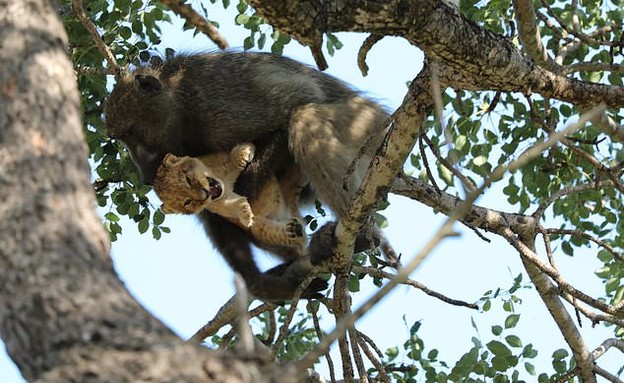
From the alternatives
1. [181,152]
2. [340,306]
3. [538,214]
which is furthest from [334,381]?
[181,152]

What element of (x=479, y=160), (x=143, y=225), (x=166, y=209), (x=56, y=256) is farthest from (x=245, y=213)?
(x=56, y=256)

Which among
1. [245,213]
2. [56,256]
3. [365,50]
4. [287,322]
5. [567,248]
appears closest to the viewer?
[56,256]

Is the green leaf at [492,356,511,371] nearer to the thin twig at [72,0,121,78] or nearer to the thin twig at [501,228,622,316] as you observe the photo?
the thin twig at [501,228,622,316]

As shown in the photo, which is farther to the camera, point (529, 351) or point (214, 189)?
point (214, 189)

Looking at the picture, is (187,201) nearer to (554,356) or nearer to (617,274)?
(554,356)

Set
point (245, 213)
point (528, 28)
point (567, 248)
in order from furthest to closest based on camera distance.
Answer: point (567, 248) < point (245, 213) < point (528, 28)

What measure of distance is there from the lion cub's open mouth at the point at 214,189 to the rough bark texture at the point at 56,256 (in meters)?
2.58

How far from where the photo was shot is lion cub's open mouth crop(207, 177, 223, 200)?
192 inches

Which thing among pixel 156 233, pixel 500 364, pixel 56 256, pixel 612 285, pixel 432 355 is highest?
pixel 612 285

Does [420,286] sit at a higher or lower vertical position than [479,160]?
lower

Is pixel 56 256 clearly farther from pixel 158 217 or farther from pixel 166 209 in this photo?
pixel 158 217

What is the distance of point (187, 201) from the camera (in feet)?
16.0

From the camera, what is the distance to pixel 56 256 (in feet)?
6.35

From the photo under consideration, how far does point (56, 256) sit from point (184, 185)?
291 cm
